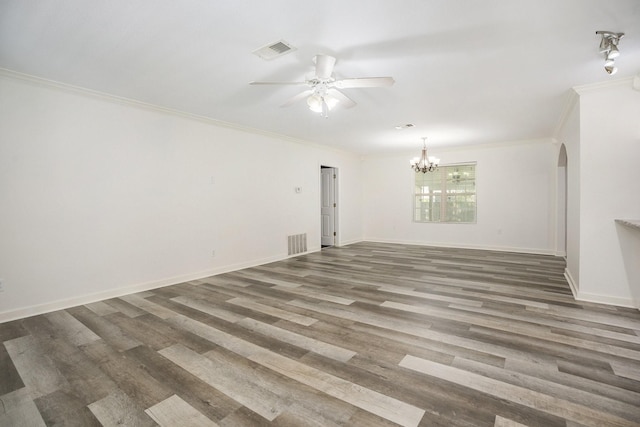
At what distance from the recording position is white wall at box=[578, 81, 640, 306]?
3318 mm

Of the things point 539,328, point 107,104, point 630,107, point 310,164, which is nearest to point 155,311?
point 107,104

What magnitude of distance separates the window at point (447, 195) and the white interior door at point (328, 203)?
2243 mm

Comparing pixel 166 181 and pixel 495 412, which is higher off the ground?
pixel 166 181

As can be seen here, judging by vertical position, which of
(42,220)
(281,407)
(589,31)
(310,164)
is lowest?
(281,407)

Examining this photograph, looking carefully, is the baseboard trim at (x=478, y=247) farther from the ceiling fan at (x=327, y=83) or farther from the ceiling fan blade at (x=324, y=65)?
the ceiling fan blade at (x=324, y=65)

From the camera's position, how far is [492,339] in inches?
101

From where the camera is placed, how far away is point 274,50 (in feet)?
8.59

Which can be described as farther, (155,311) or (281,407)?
(155,311)

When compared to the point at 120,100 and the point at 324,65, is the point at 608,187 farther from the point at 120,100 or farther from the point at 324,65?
the point at 120,100

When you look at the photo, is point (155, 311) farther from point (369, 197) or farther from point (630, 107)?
point (369, 197)

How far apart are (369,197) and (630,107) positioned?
5.99 meters

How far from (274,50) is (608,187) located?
3.95m

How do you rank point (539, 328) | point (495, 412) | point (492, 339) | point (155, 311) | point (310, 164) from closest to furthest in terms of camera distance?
point (495, 412) < point (492, 339) < point (539, 328) < point (155, 311) < point (310, 164)

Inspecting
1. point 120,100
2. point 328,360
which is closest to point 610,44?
point 328,360
